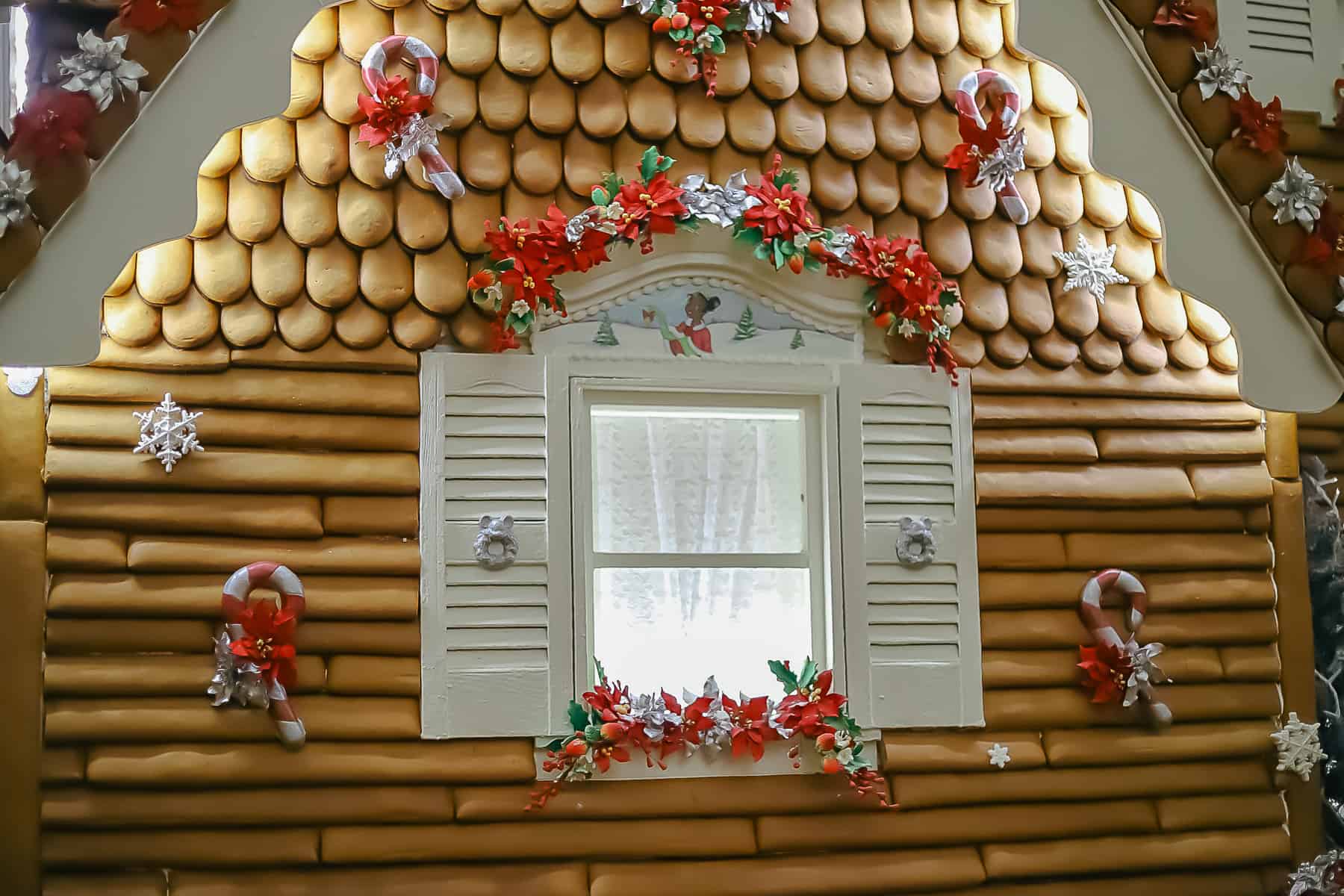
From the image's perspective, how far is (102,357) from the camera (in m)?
3.84

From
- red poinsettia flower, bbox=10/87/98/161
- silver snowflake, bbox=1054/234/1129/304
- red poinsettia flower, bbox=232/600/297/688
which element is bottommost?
red poinsettia flower, bbox=232/600/297/688

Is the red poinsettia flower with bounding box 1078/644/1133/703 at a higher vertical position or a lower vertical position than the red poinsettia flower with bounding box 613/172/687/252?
lower

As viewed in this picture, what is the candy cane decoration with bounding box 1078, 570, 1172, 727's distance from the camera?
432 centimetres

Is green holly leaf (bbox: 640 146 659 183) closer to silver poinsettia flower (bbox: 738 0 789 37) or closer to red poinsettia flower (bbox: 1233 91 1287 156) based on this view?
silver poinsettia flower (bbox: 738 0 789 37)

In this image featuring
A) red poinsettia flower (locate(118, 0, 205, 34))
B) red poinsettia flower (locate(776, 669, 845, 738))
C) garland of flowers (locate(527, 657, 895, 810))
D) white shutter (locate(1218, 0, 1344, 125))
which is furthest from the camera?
white shutter (locate(1218, 0, 1344, 125))

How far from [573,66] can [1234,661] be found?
264cm

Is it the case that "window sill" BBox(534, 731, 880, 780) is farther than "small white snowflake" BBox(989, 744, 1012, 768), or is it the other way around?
"small white snowflake" BBox(989, 744, 1012, 768)

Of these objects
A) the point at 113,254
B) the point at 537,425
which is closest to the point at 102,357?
the point at 113,254

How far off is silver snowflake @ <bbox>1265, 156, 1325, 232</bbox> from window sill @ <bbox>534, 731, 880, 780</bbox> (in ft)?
6.95

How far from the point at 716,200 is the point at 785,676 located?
1351 mm

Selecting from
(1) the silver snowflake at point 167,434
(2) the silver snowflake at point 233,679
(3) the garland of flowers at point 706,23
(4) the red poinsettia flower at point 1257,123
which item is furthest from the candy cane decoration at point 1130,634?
(1) the silver snowflake at point 167,434

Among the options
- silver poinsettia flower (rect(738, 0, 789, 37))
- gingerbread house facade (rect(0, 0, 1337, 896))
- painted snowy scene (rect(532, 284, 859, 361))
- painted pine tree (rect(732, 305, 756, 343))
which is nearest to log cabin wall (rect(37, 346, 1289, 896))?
gingerbread house facade (rect(0, 0, 1337, 896))

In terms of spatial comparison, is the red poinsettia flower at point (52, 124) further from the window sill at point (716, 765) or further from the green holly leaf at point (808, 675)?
the green holly leaf at point (808, 675)

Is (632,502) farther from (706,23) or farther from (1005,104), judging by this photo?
(1005,104)
